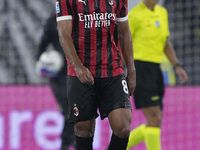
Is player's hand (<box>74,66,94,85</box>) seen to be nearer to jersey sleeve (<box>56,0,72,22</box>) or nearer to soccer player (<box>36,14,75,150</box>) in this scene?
jersey sleeve (<box>56,0,72,22</box>)

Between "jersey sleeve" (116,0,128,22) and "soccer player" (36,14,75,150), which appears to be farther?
"soccer player" (36,14,75,150)

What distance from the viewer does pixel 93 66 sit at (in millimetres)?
2943

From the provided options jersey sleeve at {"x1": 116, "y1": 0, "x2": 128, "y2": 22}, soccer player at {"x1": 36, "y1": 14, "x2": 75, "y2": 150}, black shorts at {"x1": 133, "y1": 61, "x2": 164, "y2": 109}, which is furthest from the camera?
soccer player at {"x1": 36, "y1": 14, "x2": 75, "y2": 150}

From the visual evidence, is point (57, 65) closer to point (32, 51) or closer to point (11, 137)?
point (11, 137)

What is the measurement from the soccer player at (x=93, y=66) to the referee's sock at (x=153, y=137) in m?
1.56

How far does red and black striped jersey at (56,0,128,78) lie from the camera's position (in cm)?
290

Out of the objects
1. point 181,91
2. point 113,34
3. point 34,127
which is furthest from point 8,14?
point 113,34

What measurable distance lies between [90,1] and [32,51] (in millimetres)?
6197

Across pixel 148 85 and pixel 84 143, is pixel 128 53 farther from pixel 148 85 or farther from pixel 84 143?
pixel 148 85

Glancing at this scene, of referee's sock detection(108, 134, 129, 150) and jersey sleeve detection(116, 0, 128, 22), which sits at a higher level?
jersey sleeve detection(116, 0, 128, 22)

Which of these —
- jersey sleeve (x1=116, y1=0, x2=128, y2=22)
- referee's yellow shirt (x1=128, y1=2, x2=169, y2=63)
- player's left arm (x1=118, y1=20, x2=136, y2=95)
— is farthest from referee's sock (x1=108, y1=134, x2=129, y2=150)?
referee's yellow shirt (x1=128, y1=2, x2=169, y2=63)

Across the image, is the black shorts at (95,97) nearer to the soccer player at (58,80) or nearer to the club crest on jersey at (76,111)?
the club crest on jersey at (76,111)

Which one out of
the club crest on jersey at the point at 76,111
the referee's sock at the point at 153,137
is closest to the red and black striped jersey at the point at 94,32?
the club crest on jersey at the point at 76,111

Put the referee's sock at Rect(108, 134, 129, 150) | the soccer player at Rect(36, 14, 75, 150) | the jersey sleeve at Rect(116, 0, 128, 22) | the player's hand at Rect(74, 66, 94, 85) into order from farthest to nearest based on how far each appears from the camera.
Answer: the soccer player at Rect(36, 14, 75, 150) < the jersey sleeve at Rect(116, 0, 128, 22) < the referee's sock at Rect(108, 134, 129, 150) < the player's hand at Rect(74, 66, 94, 85)
